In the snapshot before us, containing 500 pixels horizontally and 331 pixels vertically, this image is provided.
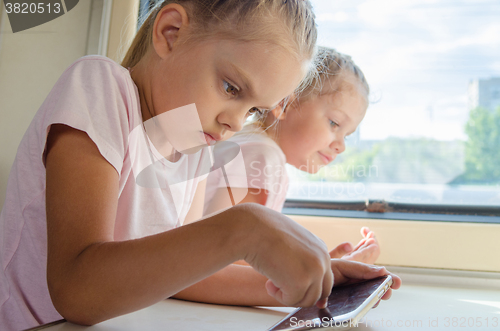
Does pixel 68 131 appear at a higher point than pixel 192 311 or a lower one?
higher

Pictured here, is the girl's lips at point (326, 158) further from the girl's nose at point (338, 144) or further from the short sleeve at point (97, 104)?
the short sleeve at point (97, 104)

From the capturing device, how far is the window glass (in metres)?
0.89

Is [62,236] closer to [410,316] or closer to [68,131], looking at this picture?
[68,131]

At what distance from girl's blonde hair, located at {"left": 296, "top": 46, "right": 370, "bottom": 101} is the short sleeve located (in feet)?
1.87

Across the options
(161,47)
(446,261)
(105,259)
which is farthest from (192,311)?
(446,261)

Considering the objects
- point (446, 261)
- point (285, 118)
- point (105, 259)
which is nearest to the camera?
point (105, 259)

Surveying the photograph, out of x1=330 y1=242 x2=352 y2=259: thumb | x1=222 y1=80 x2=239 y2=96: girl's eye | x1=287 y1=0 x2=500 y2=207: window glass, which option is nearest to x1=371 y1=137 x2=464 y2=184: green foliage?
x1=287 y1=0 x2=500 y2=207: window glass

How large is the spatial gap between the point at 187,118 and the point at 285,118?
20.8 inches

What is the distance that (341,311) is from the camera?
378 mm

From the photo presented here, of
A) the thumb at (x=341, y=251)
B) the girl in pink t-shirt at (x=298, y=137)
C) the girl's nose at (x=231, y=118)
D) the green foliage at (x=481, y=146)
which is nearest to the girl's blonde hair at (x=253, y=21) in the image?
the girl's nose at (x=231, y=118)

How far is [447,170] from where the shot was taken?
2.96 ft

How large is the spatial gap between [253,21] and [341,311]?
412 mm

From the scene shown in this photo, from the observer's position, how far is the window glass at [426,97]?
89 centimetres

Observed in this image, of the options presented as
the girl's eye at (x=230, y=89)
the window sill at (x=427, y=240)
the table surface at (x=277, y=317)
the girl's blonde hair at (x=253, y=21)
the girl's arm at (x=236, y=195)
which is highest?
the girl's blonde hair at (x=253, y=21)
